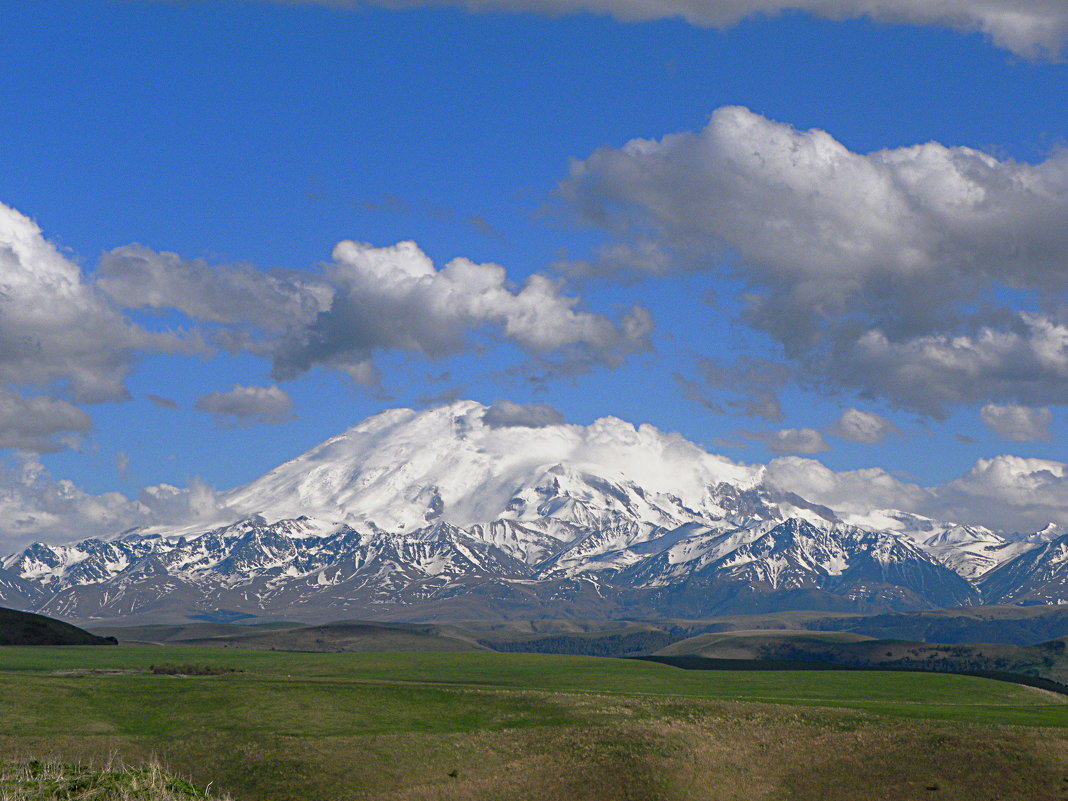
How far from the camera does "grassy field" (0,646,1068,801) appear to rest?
8400cm

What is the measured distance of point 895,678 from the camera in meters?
159

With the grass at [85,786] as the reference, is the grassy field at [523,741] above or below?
below

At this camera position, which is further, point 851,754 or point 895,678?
point 895,678

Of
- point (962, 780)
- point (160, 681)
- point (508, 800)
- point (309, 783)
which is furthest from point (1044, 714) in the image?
point (160, 681)

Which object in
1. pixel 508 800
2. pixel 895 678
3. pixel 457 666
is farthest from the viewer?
pixel 457 666

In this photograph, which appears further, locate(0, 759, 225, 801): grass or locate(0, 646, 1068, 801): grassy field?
locate(0, 646, 1068, 801): grassy field

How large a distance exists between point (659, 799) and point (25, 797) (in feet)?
173

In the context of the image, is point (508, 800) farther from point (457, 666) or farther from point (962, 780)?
point (457, 666)

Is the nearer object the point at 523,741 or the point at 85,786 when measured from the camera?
the point at 85,786

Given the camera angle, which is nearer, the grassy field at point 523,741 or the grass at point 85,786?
the grass at point 85,786

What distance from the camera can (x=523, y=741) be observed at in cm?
9188

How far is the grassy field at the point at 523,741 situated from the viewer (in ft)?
276

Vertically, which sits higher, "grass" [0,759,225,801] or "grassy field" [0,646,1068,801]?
"grass" [0,759,225,801]

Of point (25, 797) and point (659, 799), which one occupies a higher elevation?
point (25, 797)
